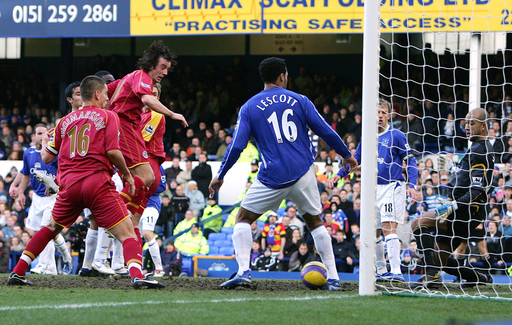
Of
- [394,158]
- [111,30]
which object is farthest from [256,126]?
[111,30]

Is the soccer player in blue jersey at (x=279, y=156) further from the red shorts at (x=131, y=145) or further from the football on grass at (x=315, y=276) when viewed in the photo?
the red shorts at (x=131, y=145)

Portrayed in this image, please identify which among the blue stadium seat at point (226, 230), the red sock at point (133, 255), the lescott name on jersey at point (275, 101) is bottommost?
the blue stadium seat at point (226, 230)

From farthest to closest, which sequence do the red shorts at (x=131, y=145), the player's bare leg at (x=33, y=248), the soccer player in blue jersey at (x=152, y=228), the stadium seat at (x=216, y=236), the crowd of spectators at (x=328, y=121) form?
the stadium seat at (x=216, y=236), the crowd of spectators at (x=328, y=121), the soccer player in blue jersey at (x=152, y=228), the red shorts at (x=131, y=145), the player's bare leg at (x=33, y=248)

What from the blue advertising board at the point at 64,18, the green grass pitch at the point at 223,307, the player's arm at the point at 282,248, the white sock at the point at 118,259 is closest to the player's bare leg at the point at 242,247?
the green grass pitch at the point at 223,307

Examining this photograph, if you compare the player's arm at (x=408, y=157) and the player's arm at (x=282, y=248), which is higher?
the player's arm at (x=408, y=157)

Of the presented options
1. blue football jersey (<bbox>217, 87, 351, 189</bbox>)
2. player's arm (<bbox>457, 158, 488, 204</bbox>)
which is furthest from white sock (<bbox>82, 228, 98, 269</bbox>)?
player's arm (<bbox>457, 158, 488, 204</bbox>)

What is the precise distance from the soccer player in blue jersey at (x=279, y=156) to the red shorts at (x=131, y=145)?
1.04 meters

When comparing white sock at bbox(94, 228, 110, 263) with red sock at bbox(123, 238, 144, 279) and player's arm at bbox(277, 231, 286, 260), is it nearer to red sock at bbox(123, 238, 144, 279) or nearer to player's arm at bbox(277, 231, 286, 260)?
red sock at bbox(123, 238, 144, 279)

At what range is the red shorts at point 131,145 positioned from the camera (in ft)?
21.8

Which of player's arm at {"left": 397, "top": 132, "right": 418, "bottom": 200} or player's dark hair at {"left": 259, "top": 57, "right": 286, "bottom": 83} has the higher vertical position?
player's dark hair at {"left": 259, "top": 57, "right": 286, "bottom": 83}

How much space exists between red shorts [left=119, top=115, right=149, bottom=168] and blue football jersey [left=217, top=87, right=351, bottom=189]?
112cm

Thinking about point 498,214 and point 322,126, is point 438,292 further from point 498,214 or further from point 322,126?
point 498,214

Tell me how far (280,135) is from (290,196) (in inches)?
23.1

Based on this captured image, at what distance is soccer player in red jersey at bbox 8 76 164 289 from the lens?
5793mm
